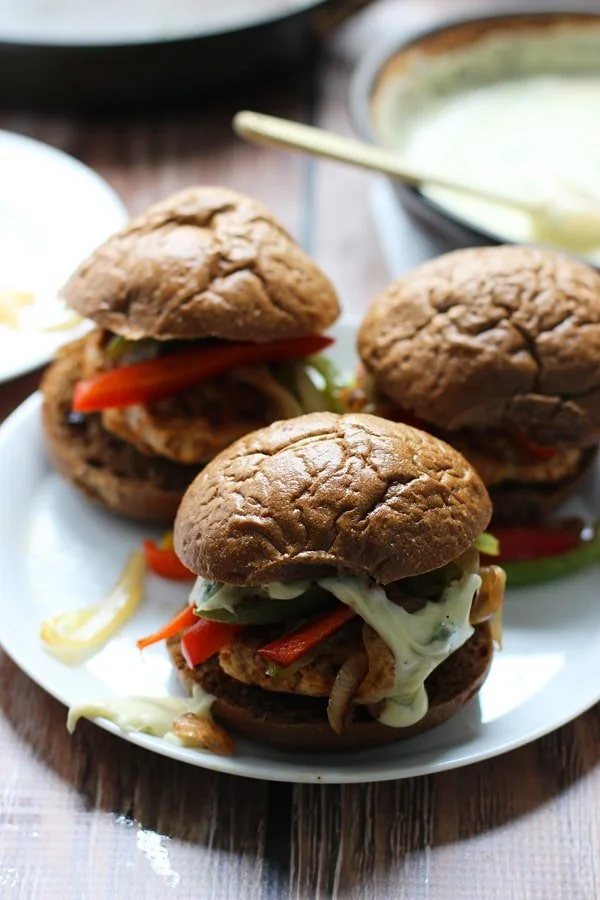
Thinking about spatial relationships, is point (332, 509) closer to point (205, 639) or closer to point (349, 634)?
point (349, 634)

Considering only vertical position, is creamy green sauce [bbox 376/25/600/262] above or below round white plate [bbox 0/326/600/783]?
above

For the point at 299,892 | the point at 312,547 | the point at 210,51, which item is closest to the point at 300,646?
the point at 312,547

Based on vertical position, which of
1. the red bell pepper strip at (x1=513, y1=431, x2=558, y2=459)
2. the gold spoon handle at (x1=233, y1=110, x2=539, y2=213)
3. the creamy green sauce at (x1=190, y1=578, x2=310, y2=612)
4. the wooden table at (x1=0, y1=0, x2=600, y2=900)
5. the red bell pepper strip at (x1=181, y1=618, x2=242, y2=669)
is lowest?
the wooden table at (x1=0, y1=0, x2=600, y2=900)

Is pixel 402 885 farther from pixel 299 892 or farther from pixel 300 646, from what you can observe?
pixel 300 646

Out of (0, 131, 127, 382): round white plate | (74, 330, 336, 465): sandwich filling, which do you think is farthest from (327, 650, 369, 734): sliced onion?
(0, 131, 127, 382): round white plate

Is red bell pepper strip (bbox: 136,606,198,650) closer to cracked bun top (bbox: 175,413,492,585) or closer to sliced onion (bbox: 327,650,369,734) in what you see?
cracked bun top (bbox: 175,413,492,585)

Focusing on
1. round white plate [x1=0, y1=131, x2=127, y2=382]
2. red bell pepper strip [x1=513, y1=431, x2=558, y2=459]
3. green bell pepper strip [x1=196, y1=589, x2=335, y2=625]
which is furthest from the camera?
round white plate [x1=0, y1=131, x2=127, y2=382]
